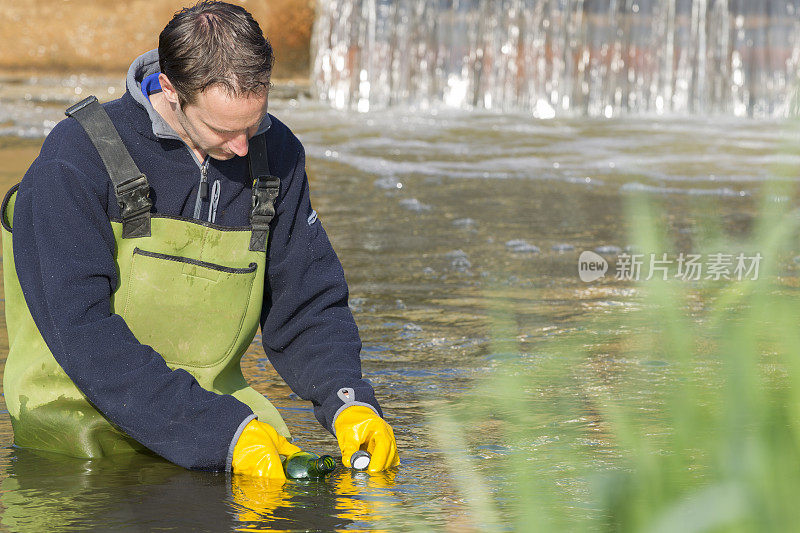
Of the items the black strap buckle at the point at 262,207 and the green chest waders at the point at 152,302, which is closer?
the green chest waders at the point at 152,302

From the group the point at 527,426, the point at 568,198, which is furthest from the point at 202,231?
the point at 568,198

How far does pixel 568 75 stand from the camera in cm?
1280

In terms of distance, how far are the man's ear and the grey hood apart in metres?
0.09

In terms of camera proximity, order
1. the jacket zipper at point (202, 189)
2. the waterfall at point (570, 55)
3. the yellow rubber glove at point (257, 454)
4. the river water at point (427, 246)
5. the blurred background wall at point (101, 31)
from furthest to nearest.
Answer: the blurred background wall at point (101, 31) → the waterfall at point (570, 55) → the jacket zipper at point (202, 189) → the yellow rubber glove at point (257, 454) → the river water at point (427, 246)

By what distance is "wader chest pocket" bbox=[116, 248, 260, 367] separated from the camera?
295cm

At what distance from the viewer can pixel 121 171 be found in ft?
9.42

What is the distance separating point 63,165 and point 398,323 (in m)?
2.08

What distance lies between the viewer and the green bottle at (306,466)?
2.93 metres

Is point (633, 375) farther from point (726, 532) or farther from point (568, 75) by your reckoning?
point (568, 75)

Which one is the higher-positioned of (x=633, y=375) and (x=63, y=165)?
(x=63, y=165)

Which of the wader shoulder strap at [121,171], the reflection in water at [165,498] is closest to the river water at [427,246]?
the reflection in water at [165,498]

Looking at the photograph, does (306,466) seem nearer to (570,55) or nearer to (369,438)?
(369,438)

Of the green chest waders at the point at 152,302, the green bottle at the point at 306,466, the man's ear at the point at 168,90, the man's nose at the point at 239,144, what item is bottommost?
the green bottle at the point at 306,466

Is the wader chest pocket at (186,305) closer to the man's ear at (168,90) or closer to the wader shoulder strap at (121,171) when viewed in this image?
the wader shoulder strap at (121,171)
